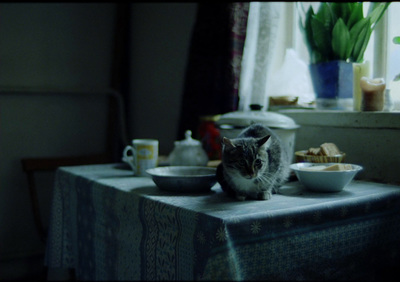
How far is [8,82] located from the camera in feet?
7.70

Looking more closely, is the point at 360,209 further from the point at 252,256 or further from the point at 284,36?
the point at 284,36

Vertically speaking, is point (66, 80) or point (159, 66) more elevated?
point (159, 66)

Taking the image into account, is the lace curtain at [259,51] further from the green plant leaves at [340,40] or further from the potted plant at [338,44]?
the green plant leaves at [340,40]

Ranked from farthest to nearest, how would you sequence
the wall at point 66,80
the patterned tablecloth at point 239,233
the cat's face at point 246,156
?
the wall at point 66,80
the cat's face at point 246,156
the patterned tablecloth at point 239,233

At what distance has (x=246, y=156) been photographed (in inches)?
36.9

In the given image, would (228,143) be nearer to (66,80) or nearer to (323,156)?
(323,156)

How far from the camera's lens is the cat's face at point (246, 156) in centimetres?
93

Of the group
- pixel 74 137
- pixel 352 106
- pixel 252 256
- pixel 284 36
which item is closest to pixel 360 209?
pixel 252 256

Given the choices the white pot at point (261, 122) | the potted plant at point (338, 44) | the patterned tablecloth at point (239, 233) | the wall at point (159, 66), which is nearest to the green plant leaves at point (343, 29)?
the potted plant at point (338, 44)

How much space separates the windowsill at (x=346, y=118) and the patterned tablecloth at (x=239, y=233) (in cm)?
23

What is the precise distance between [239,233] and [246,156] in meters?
0.22

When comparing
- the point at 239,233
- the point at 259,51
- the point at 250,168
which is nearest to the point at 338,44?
the point at 259,51

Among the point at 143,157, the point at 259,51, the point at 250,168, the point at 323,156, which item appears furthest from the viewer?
the point at 259,51

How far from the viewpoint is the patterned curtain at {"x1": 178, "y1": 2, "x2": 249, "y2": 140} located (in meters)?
1.80
